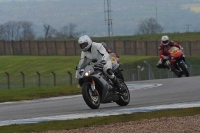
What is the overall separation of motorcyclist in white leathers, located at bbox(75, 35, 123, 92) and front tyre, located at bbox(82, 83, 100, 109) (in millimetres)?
443

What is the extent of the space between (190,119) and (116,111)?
3.00 metres

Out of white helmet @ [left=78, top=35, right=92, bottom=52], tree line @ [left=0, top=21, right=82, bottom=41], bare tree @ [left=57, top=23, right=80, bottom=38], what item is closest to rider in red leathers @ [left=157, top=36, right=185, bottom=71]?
white helmet @ [left=78, top=35, right=92, bottom=52]

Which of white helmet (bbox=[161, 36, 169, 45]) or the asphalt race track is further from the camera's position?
white helmet (bbox=[161, 36, 169, 45])

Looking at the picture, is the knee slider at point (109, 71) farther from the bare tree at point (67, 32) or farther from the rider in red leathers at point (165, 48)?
the bare tree at point (67, 32)

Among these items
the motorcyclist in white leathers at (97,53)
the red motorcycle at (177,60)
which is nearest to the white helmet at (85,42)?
the motorcyclist in white leathers at (97,53)

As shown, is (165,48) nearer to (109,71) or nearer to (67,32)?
(109,71)

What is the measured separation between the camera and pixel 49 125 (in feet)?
39.1

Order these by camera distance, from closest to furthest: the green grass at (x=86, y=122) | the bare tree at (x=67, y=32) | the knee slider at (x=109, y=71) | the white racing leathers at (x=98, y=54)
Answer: the green grass at (x=86, y=122) → the white racing leathers at (x=98, y=54) → the knee slider at (x=109, y=71) → the bare tree at (x=67, y=32)

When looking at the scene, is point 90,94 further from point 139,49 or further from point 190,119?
point 139,49

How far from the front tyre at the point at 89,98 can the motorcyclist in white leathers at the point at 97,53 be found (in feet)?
1.45

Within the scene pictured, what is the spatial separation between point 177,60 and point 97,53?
41.1ft

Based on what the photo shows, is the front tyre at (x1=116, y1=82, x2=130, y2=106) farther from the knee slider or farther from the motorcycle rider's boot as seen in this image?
the knee slider

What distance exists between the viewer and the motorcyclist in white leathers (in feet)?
48.2

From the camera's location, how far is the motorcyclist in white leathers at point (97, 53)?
579 inches
